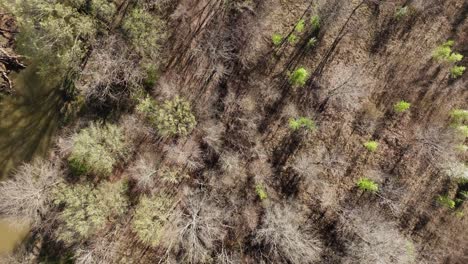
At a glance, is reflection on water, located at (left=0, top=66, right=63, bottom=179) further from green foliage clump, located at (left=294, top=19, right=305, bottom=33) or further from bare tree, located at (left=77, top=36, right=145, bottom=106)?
green foliage clump, located at (left=294, top=19, right=305, bottom=33)

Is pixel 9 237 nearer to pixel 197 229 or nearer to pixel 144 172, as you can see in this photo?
pixel 144 172

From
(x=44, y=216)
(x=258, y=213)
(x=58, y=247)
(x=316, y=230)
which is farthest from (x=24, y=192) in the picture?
(x=316, y=230)

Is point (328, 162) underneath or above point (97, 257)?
above

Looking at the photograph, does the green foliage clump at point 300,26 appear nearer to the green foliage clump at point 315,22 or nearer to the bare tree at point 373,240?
the green foliage clump at point 315,22

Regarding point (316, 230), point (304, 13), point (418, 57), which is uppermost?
point (418, 57)

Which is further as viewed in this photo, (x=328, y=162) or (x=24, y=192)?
(x=328, y=162)

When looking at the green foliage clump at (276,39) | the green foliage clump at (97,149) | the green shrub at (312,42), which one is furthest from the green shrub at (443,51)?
the green foliage clump at (97,149)

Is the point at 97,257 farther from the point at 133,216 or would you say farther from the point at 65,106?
the point at 65,106
